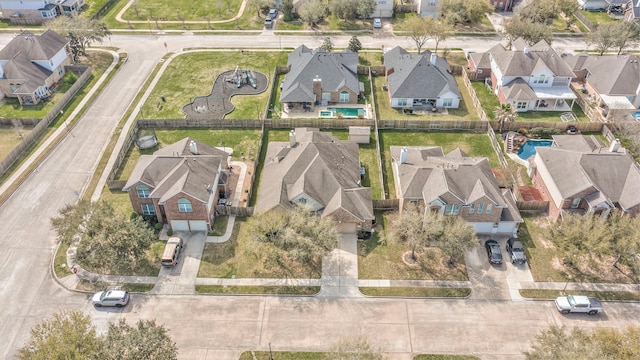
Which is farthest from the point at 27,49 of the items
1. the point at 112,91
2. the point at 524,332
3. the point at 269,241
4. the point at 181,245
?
the point at 524,332

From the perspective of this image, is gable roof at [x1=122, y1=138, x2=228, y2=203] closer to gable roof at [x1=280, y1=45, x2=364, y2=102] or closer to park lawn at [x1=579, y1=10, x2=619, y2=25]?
gable roof at [x1=280, y1=45, x2=364, y2=102]

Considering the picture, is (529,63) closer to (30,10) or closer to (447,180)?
(447,180)

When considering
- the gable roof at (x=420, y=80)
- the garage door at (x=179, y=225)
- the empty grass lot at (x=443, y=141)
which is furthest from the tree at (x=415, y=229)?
the gable roof at (x=420, y=80)

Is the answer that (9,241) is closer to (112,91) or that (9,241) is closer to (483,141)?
(112,91)

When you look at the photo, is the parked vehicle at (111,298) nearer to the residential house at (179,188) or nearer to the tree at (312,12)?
the residential house at (179,188)

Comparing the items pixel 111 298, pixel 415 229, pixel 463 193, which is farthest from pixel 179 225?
pixel 463 193

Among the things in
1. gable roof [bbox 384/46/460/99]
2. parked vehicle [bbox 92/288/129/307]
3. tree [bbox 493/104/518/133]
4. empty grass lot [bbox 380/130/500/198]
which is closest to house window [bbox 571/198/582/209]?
empty grass lot [bbox 380/130/500/198]
